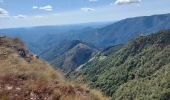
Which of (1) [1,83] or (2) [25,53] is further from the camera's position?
(2) [25,53]

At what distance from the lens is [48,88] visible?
16656 millimetres

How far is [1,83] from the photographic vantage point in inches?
680

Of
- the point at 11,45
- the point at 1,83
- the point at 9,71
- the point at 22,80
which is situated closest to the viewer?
the point at 1,83

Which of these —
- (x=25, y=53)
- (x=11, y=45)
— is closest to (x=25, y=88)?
(x=25, y=53)

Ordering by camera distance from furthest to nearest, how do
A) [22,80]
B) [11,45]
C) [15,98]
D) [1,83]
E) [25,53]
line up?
1. [11,45]
2. [25,53]
3. [22,80]
4. [1,83]
5. [15,98]

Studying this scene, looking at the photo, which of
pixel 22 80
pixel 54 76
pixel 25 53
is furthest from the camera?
pixel 25 53

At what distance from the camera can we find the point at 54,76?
72.0 ft

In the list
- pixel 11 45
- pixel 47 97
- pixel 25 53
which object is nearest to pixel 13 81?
pixel 47 97

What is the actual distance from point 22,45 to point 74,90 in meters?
24.6

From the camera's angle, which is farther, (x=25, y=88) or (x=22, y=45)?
(x=22, y=45)

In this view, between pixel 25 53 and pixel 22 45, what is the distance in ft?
14.5

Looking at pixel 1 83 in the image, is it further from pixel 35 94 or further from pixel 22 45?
pixel 22 45

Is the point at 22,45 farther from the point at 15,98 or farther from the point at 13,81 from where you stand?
the point at 15,98

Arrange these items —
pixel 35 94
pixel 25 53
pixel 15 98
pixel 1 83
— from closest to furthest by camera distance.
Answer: pixel 15 98, pixel 35 94, pixel 1 83, pixel 25 53
